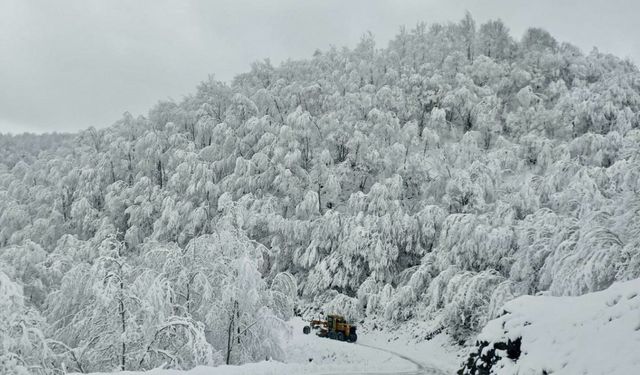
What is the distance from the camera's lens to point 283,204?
3922cm

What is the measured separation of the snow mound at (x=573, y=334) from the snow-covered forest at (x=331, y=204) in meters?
5.78

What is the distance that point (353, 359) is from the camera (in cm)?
2272

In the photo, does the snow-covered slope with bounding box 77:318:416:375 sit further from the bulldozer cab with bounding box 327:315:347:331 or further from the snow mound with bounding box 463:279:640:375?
the snow mound with bounding box 463:279:640:375

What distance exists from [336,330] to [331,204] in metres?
14.8

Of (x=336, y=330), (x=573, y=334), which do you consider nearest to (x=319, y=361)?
(x=336, y=330)

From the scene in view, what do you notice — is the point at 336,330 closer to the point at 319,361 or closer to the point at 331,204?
the point at 319,361

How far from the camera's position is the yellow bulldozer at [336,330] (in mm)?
27061

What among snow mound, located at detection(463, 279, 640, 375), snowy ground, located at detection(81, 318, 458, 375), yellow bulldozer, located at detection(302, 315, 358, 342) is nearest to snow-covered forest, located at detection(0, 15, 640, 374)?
snowy ground, located at detection(81, 318, 458, 375)

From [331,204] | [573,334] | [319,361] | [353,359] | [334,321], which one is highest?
[331,204]

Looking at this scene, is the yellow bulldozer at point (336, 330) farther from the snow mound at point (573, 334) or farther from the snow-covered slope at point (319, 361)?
the snow mound at point (573, 334)

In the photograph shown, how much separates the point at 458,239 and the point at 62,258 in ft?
66.4

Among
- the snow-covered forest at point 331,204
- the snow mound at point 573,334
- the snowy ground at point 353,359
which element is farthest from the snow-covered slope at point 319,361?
the snow mound at point 573,334

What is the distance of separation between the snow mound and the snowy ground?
630 centimetres

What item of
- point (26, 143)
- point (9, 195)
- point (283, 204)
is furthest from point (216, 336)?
point (26, 143)
